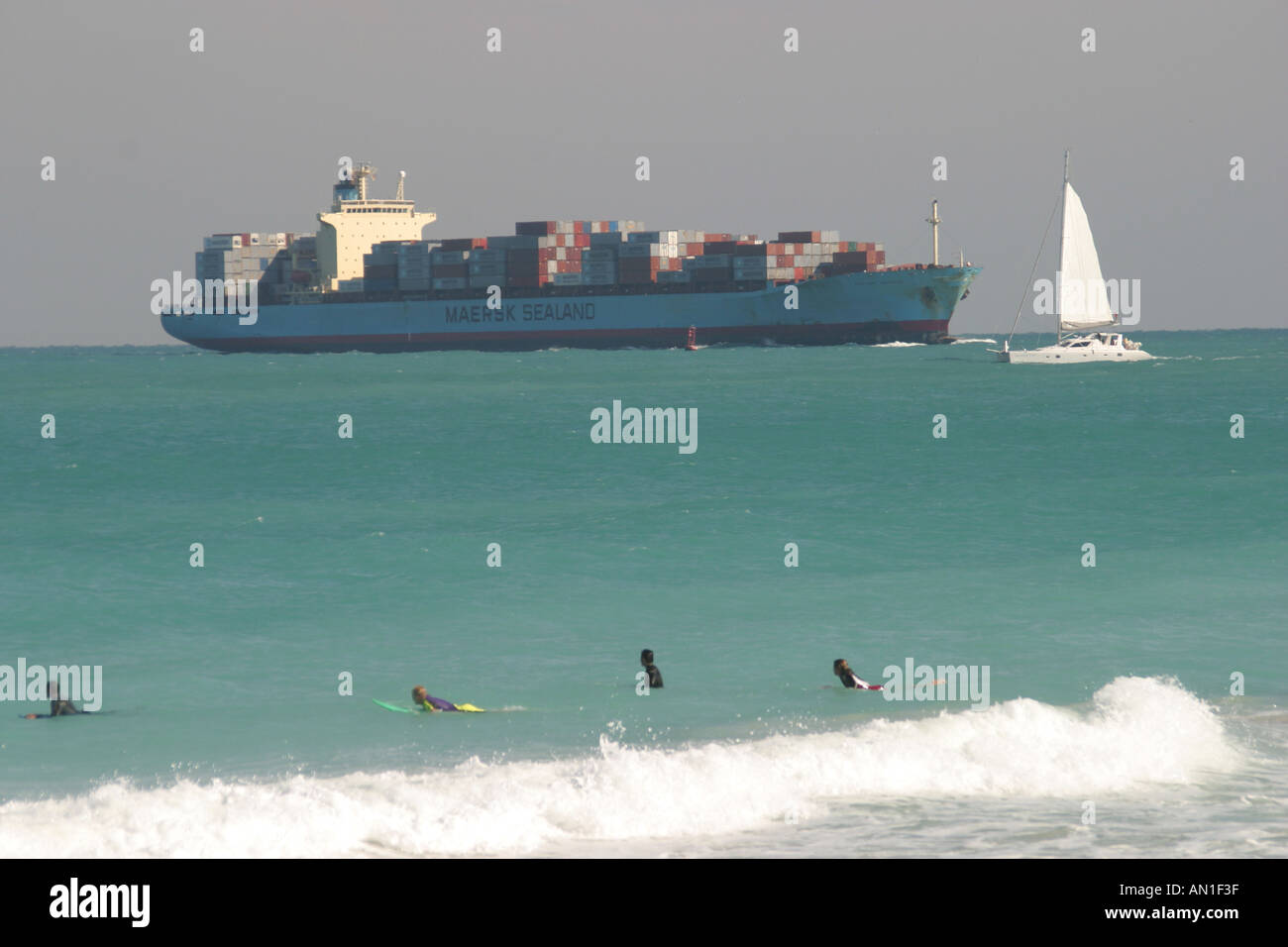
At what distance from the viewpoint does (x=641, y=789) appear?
500 inches

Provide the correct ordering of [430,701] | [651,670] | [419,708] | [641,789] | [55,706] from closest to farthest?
1. [641,789]
2. [55,706]
3. [430,701]
4. [419,708]
5. [651,670]

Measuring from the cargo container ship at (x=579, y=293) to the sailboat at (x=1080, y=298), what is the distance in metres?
35.8

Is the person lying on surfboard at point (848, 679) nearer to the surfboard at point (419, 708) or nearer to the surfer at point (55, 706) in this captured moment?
the surfboard at point (419, 708)

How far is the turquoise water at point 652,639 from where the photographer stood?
12273mm

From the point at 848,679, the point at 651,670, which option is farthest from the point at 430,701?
the point at 848,679

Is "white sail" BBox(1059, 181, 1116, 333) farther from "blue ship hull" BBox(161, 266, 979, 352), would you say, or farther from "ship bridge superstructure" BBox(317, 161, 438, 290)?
"ship bridge superstructure" BBox(317, 161, 438, 290)

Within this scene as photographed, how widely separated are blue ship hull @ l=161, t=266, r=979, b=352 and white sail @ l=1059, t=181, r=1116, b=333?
47.9 m

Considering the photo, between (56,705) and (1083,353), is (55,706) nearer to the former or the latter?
(56,705)

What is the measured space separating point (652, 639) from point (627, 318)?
4800 inches

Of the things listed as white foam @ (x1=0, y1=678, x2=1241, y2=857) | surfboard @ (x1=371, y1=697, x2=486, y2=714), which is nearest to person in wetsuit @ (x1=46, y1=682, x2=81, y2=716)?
white foam @ (x1=0, y1=678, x2=1241, y2=857)

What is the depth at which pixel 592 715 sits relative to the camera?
16.6m

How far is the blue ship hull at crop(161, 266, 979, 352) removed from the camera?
136375 mm
